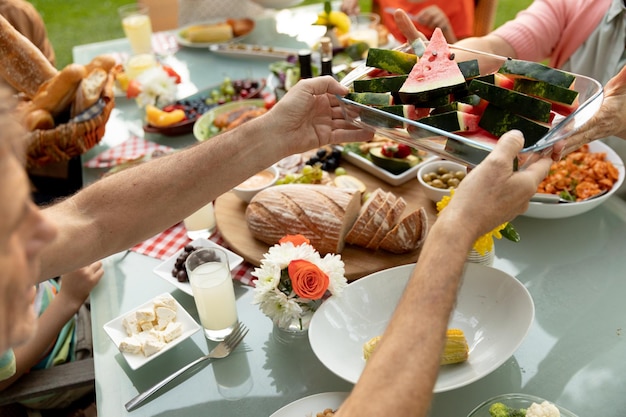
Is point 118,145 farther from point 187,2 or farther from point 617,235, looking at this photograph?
point 617,235

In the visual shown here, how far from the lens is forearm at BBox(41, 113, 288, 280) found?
1317 millimetres

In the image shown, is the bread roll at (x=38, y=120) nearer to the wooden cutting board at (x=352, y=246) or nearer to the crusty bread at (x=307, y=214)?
the wooden cutting board at (x=352, y=246)

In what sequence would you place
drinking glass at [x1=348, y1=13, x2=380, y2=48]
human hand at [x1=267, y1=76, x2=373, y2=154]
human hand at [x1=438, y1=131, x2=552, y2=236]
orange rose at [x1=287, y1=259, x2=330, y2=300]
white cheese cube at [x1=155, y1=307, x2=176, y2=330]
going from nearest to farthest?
human hand at [x1=438, y1=131, x2=552, y2=236]
orange rose at [x1=287, y1=259, x2=330, y2=300]
white cheese cube at [x1=155, y1=307, x2=176, y2=330]
human hand at [x1=267, y1=76, x2=373, y2=154]
drinking glass at [x1=348, y1=13, x2=380, y2=48]

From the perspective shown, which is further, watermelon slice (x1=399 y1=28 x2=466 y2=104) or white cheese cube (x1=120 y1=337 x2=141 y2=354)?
white cheese cube (x1=120 y1=337 x2=141 y2=354)

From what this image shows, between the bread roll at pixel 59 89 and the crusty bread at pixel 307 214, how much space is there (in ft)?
2.87

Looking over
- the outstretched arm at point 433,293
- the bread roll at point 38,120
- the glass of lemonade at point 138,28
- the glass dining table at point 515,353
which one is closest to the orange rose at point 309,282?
the glass dining table at point 515,353

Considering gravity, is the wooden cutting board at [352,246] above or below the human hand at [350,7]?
below

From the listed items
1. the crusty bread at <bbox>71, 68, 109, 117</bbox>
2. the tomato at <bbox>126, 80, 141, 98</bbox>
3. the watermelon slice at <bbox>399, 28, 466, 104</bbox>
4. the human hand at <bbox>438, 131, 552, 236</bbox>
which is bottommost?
the tomato at <bbox>126, 80, 141, 98</bbox>

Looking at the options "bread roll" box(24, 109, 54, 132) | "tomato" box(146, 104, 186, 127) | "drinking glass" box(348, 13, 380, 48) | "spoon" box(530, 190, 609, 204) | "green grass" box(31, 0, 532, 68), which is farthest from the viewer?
"green grass" box(31, 0, 532, 68)

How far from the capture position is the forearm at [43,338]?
1400 mm

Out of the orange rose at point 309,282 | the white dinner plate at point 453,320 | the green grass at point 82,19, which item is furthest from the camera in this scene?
the green grass at point 82,19

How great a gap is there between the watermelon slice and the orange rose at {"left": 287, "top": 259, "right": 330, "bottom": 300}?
1.40 feet

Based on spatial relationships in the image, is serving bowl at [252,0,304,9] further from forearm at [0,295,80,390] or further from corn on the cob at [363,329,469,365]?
corn on the cob at [363,329,469,365]

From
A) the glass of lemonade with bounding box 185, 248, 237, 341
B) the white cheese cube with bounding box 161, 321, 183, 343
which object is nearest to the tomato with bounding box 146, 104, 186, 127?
the glass of lemonade with bounding box 185, 248, 237, 341
